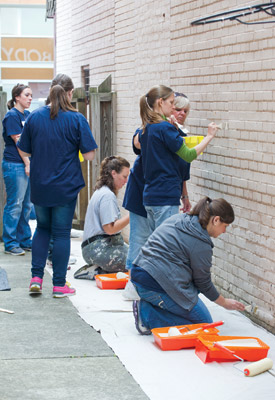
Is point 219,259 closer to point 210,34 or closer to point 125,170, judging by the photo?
point 125,170

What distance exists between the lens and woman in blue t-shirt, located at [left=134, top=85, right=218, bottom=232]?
5863 millimetres

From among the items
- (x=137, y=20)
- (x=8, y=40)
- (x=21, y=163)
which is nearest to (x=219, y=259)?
(x=21, y=163)

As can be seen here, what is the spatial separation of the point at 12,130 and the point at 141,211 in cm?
264

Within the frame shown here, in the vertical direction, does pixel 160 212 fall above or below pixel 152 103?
below

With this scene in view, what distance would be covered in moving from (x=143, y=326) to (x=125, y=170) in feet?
7.09

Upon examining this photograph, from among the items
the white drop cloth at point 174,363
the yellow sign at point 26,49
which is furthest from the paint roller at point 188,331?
the yellow sign at point 26,49

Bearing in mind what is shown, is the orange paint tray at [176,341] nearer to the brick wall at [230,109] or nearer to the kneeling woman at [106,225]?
the brick wall at [230,109]

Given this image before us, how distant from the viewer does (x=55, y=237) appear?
21.3ft

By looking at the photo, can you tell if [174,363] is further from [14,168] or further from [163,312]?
[14,168]

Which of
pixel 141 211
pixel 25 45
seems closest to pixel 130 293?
pixel 141 211

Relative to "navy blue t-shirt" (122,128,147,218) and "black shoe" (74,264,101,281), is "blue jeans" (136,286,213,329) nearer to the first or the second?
"navy blue t-shirt" (122,128,147,218)

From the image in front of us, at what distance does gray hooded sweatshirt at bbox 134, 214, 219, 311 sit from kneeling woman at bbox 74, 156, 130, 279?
69.5 inches

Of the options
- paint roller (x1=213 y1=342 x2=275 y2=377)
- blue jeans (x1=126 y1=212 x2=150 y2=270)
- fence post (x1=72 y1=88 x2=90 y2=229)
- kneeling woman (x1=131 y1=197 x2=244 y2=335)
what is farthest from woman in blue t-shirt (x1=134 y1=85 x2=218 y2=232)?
fence post (x1=72 y1=88 x2=90 y2=229)

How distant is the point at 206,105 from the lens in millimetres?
6758
